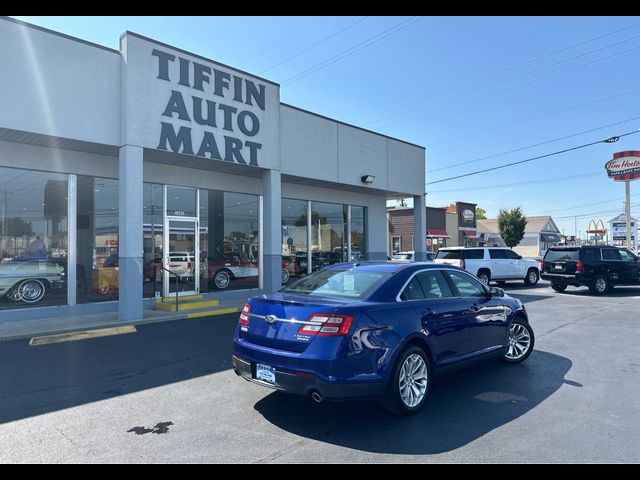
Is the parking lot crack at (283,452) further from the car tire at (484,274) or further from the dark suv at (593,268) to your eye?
the car tire at (484,274)

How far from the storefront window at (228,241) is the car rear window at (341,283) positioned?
917 centimetres

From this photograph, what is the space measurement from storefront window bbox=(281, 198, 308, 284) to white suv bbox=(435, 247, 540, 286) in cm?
580

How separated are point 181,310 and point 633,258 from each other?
54.1 ft

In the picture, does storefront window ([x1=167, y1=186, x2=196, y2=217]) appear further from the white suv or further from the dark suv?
the dark suv

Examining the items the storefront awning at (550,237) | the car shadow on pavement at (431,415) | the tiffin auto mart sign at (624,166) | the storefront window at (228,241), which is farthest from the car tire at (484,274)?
the storefront awning at (550,237)

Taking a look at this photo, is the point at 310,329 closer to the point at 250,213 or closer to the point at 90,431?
the point at 90,431

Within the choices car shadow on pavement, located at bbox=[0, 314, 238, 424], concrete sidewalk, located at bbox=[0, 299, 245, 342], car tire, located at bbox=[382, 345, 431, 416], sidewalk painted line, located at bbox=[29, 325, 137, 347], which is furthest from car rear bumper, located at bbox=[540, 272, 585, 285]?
sidewalk painted line, located at bbox=[29, 325, 137, 347]

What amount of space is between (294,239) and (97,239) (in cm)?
731

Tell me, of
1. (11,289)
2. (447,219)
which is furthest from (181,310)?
(447,219)

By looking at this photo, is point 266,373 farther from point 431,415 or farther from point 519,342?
point 519,342

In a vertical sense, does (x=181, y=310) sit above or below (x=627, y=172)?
below

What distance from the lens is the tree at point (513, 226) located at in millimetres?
50688

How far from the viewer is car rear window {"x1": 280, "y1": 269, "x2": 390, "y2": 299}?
5.07 m

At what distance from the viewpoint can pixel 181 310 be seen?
461 inches
